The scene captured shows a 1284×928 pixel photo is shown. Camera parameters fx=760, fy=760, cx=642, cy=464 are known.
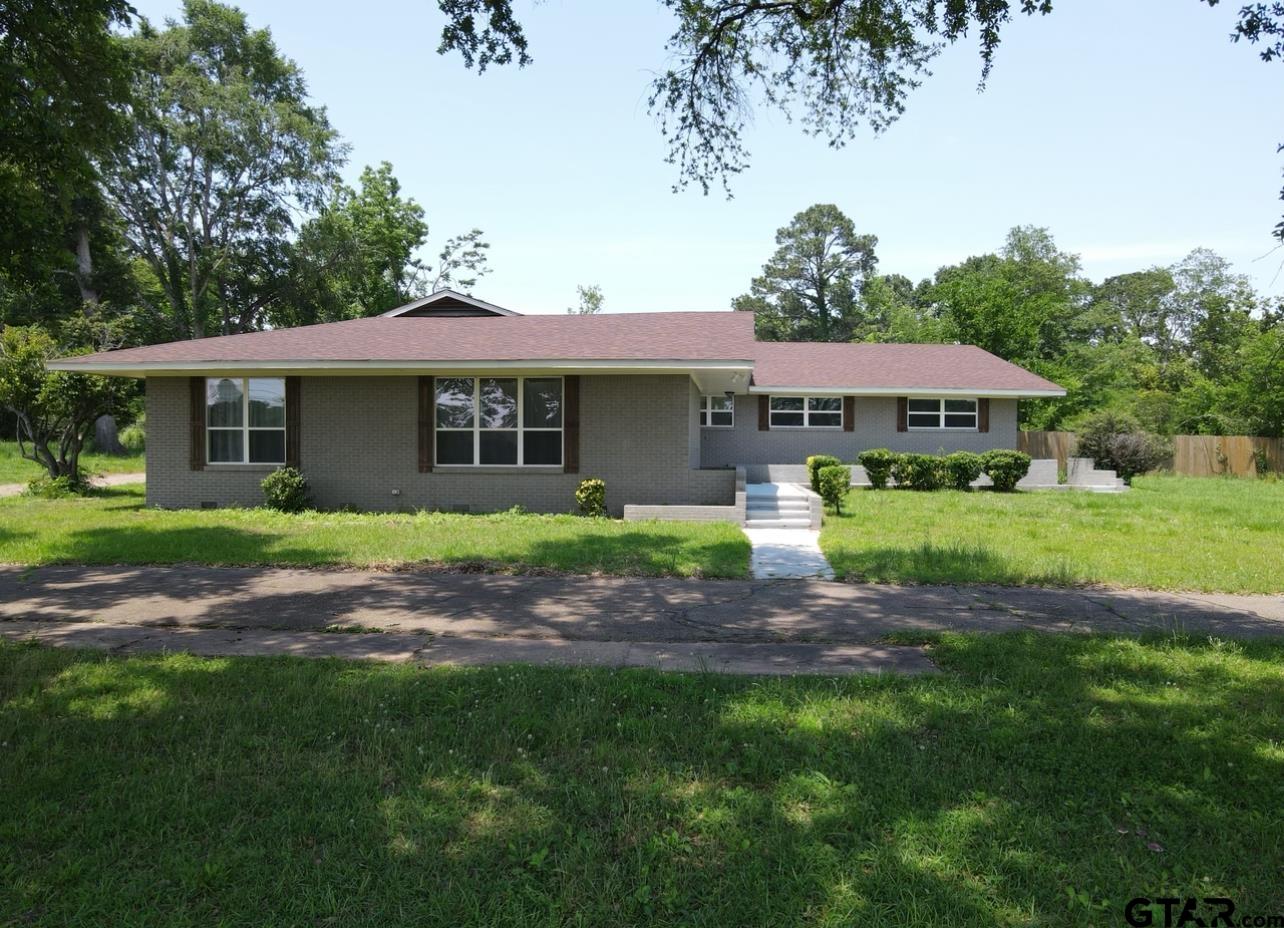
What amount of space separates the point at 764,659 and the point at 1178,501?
16.9 metres

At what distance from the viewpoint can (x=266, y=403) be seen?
1568cm

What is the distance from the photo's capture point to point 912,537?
11.9 meters

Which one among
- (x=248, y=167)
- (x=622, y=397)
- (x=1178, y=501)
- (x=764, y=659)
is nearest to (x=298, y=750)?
(x=764, y=659)

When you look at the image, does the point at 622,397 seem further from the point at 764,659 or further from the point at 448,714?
the point at 448,714

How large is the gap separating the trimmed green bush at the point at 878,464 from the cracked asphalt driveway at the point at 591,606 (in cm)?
1156

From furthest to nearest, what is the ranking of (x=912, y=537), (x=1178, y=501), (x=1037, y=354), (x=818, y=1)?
(x=1037, y=354), (x=1178, y=501), (x=912, y=537), (x=818, y=1)

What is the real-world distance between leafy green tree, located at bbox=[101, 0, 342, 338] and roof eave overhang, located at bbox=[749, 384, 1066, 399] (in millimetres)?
25201

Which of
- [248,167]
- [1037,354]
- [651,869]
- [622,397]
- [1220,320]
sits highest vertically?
[248,167]

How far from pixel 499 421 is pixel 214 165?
88.9 ft

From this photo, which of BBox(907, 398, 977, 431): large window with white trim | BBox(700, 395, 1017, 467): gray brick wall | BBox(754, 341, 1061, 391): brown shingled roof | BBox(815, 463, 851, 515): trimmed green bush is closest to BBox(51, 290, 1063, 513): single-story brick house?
BBox(815, 463, 851, 515): trimmed green bush

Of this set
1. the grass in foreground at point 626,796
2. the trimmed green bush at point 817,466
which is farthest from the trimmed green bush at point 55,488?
the trimmed green bush at point 817,466

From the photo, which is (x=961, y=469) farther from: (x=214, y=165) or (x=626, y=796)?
(x=214, y=165)

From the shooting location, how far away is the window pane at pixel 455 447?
15.2m

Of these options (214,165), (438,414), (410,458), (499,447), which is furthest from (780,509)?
(214,165)
